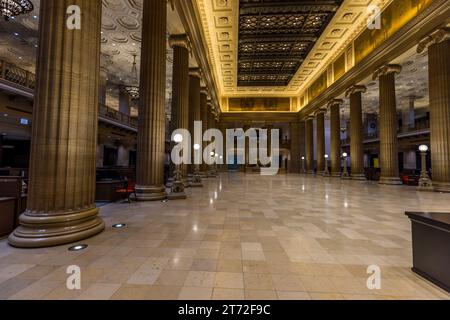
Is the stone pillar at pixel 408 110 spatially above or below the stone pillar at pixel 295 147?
above

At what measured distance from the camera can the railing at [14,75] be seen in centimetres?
1142

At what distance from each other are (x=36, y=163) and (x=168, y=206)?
3.68 m

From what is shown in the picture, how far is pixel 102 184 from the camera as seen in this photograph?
25.2 feet

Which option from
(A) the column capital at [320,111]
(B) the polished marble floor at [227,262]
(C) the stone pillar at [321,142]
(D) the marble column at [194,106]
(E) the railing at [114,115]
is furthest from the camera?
(C) the stone pillar at [321,142]

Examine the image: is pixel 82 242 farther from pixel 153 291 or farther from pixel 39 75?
pixel 39 75

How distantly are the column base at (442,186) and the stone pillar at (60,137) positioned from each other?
1451 centimetres

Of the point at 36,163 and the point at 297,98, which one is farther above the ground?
the point at 297,98

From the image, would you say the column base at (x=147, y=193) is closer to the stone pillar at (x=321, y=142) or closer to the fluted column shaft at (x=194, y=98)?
the fluted column shaft at (x=194, y=98)

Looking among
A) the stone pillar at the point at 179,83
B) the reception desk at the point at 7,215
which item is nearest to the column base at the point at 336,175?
the stone pillar at the point at 179,83

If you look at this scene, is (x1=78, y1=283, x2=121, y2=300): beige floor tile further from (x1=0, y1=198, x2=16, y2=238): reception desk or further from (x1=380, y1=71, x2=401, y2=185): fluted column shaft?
(x1=380, y1=71, x2=401, y2=185): fluted column shaft

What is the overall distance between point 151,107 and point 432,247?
744 centimetres

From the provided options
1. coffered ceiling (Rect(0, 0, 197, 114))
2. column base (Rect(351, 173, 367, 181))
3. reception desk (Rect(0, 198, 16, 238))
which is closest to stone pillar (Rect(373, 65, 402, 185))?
column base (Rect(351, 173, 367, 181))

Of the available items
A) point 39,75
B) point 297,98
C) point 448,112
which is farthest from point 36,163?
point 297,98

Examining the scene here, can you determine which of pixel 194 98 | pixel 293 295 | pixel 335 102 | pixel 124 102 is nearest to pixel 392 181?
pixel 335 102
